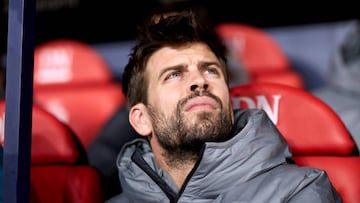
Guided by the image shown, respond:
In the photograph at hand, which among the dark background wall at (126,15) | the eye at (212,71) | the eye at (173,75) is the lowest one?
the eye at (173,75)

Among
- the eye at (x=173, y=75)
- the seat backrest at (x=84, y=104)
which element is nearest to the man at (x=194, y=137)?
the eye at (x=173, y=75)

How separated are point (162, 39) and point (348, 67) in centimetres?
68

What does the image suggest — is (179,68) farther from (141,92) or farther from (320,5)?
(320,5)

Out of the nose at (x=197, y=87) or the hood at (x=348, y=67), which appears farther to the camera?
the hood at (x=348, y=67)

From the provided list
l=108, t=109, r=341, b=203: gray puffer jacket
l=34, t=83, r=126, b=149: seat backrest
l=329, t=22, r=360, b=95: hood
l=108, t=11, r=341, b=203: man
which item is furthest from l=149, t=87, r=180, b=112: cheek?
l=34, t=83, r=126, b=149: seat backrest

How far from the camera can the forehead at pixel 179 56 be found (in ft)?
3.37

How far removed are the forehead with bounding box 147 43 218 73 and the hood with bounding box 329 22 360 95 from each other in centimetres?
56

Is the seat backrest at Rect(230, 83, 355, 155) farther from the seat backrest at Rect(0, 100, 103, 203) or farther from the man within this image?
the seat backrest at Rect(0, 100, 103, 203)

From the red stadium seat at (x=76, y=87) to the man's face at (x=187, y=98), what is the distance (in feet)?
2.45

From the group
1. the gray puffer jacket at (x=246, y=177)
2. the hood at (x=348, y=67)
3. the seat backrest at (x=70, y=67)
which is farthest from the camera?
the seat backrest at (x=70, y=67)

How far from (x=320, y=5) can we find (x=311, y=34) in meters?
0.10

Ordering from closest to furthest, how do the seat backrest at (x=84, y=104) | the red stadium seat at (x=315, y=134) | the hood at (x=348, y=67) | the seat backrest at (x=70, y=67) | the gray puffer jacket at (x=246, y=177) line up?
the gray puffer jacket at (x=246, y=177), the red stadium seat at (x=315, y=134), the hood at (x=348, y=67), the seat backrest at (x=84, y=104), the seat backrest at (x=70, y=67)

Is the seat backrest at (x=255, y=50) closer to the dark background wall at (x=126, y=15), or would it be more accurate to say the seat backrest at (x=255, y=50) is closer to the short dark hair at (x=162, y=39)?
the dark background wall at (x=126, y=15)

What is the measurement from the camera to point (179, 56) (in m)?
1.03
